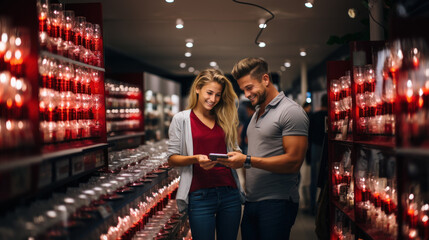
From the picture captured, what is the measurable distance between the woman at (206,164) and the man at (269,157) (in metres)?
0.12

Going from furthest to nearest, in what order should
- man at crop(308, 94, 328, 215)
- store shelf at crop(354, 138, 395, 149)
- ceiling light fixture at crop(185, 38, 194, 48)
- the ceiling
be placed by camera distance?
ceiling light fixture at crop(185, 38, 194, 48) → man at crop(308, 94, 328, 215) → the ceiling → store shelf at crop(354, 138, 395, 149)

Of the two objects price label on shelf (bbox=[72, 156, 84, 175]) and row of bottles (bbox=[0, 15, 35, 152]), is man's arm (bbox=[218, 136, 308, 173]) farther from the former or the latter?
row of bottles (bbox=[0, 15, 35, 152])

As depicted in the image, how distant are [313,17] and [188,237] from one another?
4.38 m

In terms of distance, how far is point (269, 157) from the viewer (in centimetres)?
242

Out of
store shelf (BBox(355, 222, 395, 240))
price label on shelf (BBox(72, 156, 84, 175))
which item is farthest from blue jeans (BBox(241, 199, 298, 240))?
price label on shelf (BBox(72, 156, 84, 175))

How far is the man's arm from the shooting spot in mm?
2338

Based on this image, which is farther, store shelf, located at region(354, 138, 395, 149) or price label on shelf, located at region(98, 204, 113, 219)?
store shelf, located at region(354, 138, 395, 149)

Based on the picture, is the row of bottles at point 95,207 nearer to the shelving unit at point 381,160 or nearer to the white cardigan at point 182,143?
the white cardigan at point 182,143

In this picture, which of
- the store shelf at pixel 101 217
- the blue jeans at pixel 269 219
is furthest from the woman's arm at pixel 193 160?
the blue jeans at pixel 269 219

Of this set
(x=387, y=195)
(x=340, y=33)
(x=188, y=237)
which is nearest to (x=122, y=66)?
(x=340, y=33)

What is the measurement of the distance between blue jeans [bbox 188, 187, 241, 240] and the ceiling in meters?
3.73

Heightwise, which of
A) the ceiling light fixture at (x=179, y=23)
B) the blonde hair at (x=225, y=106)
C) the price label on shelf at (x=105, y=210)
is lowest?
the price label on shelf at (x=105, y=210)

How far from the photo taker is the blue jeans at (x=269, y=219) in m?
2.42

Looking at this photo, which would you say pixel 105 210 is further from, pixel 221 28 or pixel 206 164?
pixel 221 28
